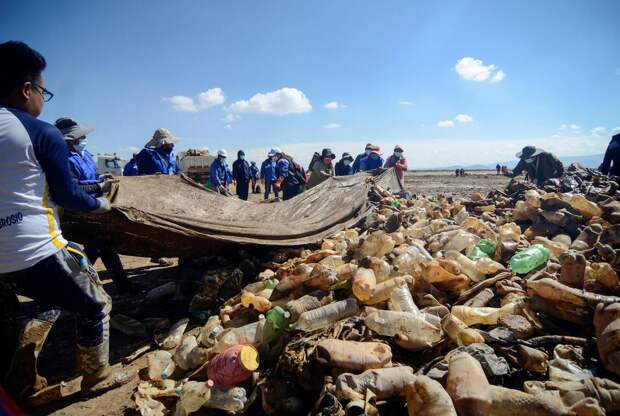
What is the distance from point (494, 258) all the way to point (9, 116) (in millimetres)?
4507

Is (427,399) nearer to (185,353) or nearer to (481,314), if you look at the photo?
(481,314)

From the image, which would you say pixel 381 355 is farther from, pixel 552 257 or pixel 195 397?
pixel 552 257

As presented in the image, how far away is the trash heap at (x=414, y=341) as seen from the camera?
5.34 feet

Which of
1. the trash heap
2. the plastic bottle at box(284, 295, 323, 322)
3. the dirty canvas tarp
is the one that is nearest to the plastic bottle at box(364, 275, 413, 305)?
the trash heap

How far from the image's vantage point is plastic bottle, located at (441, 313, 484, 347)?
2.06 m

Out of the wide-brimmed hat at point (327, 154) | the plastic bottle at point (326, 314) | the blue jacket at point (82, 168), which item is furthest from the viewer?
the wide-brimmed hat at point (327, 154)

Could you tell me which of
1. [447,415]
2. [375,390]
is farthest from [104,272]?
[447,415]

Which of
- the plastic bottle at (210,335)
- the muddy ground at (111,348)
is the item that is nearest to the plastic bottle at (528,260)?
the plastic bottle at (210,335)

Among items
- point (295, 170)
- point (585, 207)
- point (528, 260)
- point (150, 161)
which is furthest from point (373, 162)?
point (528, 260)

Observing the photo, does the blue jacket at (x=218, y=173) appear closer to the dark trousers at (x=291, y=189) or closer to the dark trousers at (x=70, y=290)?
the dark trousers at (x=291, y=189)

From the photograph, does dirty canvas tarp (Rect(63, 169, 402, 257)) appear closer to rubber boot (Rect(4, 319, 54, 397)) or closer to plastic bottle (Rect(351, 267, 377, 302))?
rubber boot (Rect(4, 319, 54, 397))

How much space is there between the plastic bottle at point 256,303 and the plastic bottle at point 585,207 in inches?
190

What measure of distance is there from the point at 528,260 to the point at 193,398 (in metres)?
3.30

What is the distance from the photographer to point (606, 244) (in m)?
3.26
